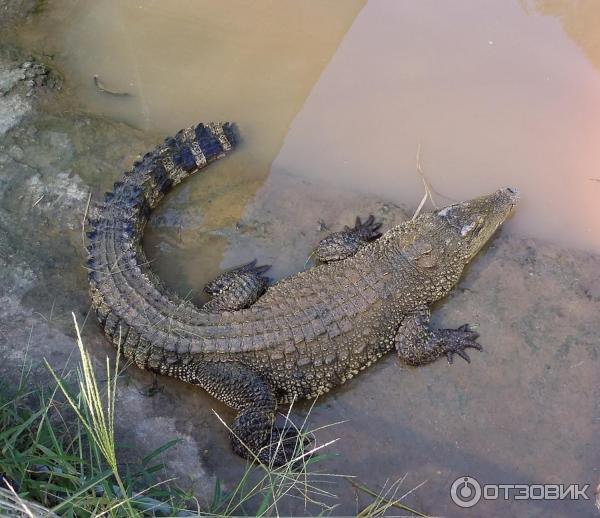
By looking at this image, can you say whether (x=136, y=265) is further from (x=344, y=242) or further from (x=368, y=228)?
(x=368, y=228)

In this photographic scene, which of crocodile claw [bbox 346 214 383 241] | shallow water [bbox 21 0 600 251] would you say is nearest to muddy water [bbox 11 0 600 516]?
shallow water [bbox 21 0 600 251]

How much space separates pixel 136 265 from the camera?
446 cm

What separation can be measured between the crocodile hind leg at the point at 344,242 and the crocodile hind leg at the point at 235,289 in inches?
20.8

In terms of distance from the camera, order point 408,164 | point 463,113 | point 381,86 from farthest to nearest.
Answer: point 381,86, point 463,113, point 408,164

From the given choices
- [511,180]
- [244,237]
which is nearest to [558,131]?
[511,180]

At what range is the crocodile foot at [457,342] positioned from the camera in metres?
4.55

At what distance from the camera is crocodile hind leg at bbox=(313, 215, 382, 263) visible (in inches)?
196

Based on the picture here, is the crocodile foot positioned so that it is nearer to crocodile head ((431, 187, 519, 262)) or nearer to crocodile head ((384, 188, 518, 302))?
crocodile head ((384, 188, 518, 302))

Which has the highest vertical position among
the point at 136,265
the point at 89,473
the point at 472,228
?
the point at 472,228

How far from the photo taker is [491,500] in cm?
399

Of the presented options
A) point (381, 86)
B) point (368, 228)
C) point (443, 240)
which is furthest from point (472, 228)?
point (381, 86)

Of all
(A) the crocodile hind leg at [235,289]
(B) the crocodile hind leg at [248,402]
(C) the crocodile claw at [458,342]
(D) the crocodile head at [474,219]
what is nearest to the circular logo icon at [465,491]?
(C) the crocodile claw at [458,342]

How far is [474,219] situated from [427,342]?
1.08 metres

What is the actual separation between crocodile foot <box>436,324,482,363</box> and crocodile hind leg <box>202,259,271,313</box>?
146 centimetres
